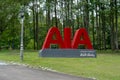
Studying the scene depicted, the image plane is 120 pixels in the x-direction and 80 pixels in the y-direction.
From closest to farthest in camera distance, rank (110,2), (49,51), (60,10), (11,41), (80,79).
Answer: (80,79) → (49,51) → (110,2) → (60,10) → (11,41)

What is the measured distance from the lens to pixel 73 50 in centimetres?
3716

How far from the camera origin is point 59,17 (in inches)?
3000

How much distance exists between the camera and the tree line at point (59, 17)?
6378 centimetres

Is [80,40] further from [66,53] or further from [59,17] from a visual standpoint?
[59,17]

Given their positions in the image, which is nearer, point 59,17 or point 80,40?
point 80,40

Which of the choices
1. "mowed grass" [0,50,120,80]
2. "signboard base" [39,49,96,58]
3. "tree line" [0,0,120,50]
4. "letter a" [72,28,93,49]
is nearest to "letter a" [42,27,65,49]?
"signboard base" [39,49,96,58]

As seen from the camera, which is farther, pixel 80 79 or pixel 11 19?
pixel 11 19

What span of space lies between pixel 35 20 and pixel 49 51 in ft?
145

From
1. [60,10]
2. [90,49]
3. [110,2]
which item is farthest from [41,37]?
[90,49]

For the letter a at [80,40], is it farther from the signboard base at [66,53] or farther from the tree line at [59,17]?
the tree line at [59,17]

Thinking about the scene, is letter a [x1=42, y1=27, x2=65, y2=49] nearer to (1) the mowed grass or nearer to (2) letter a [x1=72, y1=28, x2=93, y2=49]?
(2) letter a [x1=72, y1=28, x2=93, y2=49]

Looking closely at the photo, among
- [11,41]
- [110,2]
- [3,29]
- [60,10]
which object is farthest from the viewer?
[11,41]

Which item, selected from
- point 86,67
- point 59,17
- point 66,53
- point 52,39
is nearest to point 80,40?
point 66,53

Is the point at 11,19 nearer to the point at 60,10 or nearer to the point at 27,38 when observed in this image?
the point at 60,10
